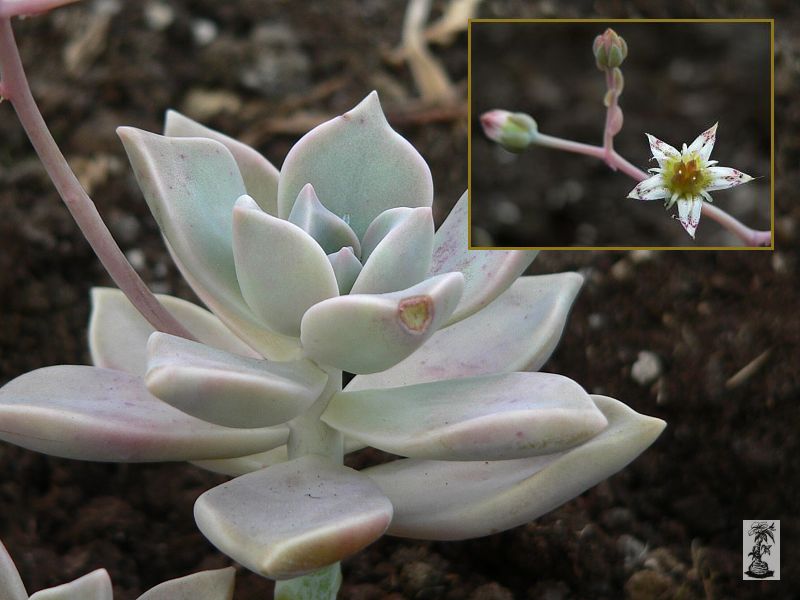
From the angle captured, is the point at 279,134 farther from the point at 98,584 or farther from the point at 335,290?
the point at 98,584

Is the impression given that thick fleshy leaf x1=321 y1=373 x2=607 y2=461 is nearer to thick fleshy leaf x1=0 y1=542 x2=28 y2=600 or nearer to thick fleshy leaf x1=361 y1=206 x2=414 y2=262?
thick fleshy leaf x1=361 y1=206 x2=414 y2=262

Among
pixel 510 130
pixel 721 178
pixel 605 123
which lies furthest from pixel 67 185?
pixel 605 123


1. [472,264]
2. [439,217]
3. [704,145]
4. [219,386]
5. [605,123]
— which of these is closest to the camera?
[219,386]

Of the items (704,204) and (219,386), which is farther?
(704,204)

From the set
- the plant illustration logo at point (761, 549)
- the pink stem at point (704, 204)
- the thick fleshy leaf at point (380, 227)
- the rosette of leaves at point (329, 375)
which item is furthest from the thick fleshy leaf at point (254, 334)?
the plant illustration logo at point (761, 549)

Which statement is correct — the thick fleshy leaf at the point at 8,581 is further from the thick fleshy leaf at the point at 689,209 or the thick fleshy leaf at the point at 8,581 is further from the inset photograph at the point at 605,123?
the inset photograph at the point at 605,123

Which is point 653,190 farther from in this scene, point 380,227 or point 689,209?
point 380,227
